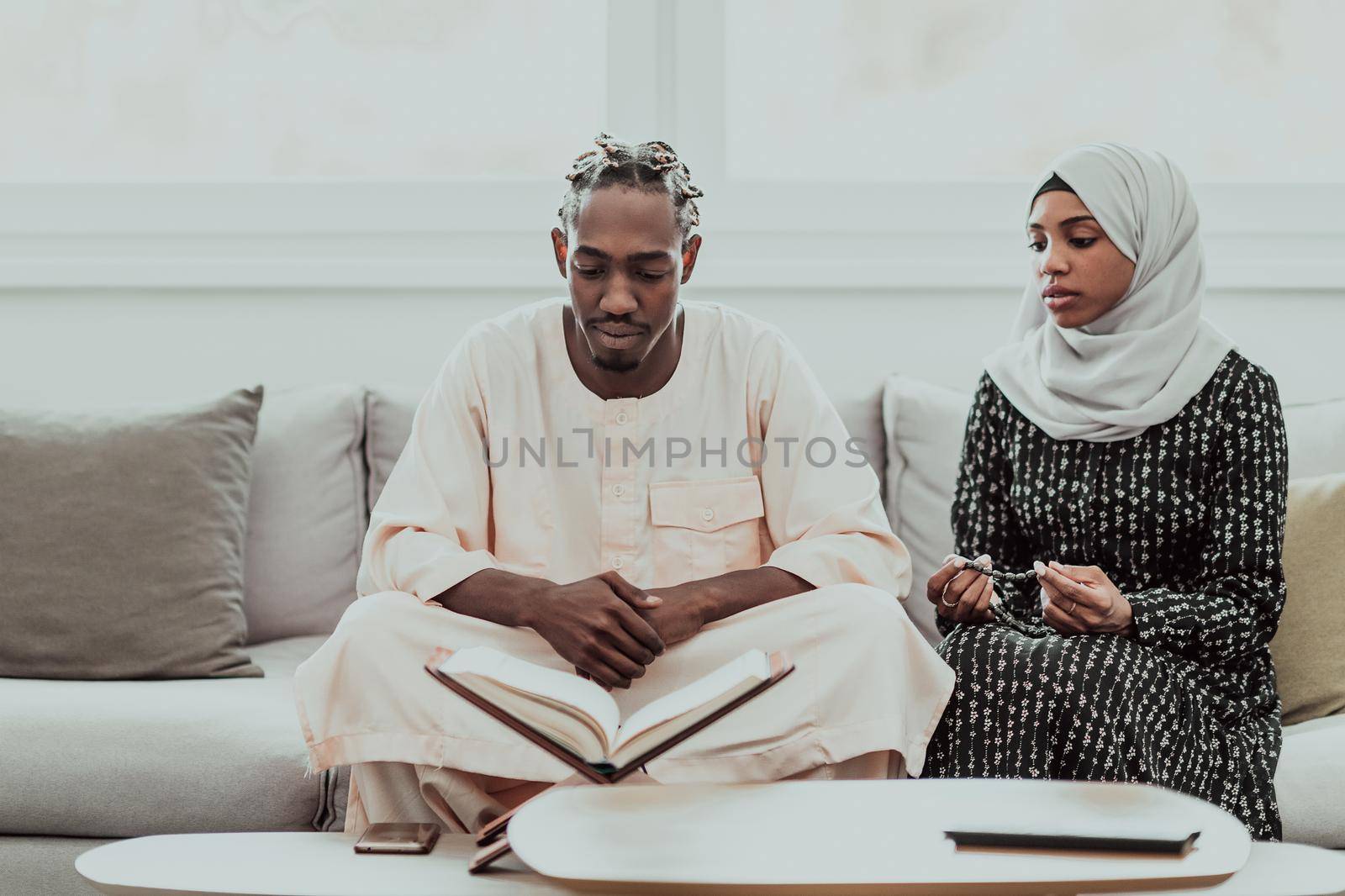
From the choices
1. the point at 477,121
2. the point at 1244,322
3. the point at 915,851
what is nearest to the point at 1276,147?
the point at 1244,322

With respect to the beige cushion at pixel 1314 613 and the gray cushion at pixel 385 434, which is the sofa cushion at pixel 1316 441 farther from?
the gray cushion at pixel 385 434

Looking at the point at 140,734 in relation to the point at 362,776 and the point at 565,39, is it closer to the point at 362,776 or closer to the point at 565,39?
the point at 362,776

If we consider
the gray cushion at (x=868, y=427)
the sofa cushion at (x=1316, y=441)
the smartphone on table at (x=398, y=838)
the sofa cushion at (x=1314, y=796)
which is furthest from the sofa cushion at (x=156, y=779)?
the sofa cushion at (x=1316, y=441)

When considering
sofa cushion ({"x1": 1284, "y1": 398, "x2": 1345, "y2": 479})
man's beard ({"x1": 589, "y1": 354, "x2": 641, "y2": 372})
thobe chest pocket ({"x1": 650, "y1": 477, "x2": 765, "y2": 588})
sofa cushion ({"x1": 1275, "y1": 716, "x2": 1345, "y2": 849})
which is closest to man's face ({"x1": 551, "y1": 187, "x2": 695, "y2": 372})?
man's beard ({"x1": 589, "y1": 354, "x2": 641, "y2": 372})

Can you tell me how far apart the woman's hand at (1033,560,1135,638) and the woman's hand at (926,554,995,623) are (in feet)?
0.27

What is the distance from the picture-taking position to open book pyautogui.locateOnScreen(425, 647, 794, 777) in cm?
129

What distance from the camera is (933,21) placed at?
2.85 m

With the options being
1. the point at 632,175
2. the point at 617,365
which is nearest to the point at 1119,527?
the point at 617,365

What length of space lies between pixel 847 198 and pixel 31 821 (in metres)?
1.96

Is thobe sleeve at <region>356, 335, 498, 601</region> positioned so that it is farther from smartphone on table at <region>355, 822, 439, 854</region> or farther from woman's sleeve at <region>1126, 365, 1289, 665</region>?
woman's sleeve at <region>1126, 365, 1289, 665</region>

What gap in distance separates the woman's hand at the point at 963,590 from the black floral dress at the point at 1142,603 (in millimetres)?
26

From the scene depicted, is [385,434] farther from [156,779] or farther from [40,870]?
[40,870]

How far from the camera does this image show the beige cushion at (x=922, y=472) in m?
2.35

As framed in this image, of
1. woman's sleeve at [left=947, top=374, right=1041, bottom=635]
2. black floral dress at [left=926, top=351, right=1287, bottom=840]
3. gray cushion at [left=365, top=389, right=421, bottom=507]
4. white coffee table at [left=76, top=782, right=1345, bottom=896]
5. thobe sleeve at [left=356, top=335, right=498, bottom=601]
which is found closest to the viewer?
white coffee table at [left=76, top=782, right=1345, bottom=896]
